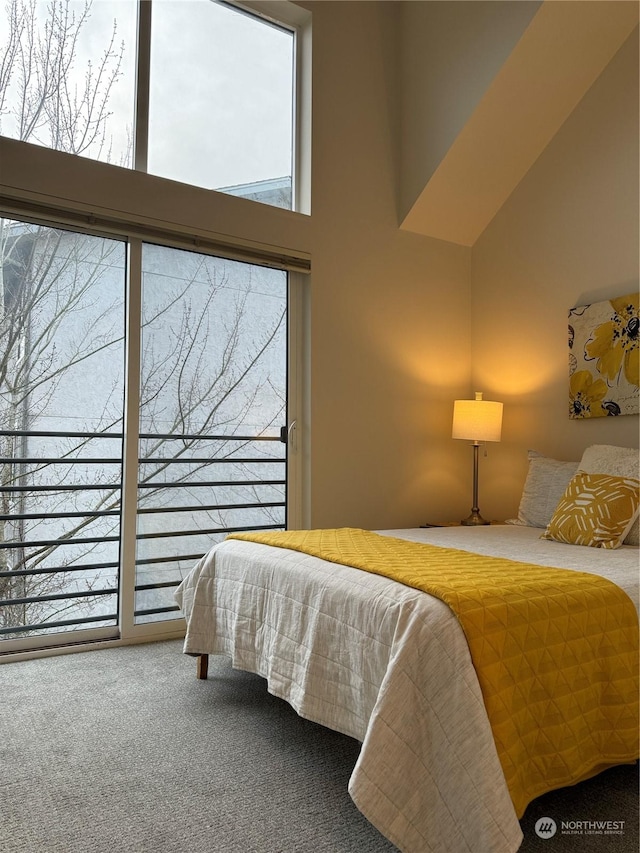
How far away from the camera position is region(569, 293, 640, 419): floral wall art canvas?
3277mm

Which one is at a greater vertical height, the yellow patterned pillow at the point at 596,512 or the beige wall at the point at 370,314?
the beige wall at the point at 370,314

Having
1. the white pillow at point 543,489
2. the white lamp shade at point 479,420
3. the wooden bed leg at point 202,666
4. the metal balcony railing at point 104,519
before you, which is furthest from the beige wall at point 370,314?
the wooden bed leg at point 202,666

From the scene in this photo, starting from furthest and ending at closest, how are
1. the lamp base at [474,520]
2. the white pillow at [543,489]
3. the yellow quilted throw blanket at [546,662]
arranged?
1. the lamp base at [474,520]
2. the white pillow at [543,489]
3. the yellow quilted throw blanket at [546,662]

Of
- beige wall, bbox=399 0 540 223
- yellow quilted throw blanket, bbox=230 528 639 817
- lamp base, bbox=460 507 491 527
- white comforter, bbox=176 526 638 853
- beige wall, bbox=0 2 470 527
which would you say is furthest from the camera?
lamp base, bbox=460 507 491 527

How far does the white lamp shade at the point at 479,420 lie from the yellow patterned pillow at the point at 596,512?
950mm

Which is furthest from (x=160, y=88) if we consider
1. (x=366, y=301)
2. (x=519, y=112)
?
(x=519, y=112)

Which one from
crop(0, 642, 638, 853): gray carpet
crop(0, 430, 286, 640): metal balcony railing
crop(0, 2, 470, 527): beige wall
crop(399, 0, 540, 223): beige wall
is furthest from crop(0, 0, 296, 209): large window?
crop(0, 642, 638, 853): gray carpet

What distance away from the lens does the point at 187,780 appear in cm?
183

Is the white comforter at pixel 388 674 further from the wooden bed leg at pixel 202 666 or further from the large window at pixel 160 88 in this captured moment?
the large window at pixel 160 88

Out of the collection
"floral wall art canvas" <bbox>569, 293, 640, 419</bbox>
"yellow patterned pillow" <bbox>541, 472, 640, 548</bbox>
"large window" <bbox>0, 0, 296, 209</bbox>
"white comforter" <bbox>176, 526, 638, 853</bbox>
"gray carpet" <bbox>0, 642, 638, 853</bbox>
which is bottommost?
"gray carpet" <bbox>0, 642, 638, 853</bbox>

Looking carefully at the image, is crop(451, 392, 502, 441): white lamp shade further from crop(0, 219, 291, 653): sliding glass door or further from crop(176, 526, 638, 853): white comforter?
crop(176, 526, 638, 853): white comforter

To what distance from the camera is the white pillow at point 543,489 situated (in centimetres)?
322

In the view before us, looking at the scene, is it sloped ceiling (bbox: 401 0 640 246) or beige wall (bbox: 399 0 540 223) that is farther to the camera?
beige wall (bbox: 399 0 540 223)

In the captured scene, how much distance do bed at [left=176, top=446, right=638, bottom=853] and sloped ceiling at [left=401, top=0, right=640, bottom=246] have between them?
2.44 meters
